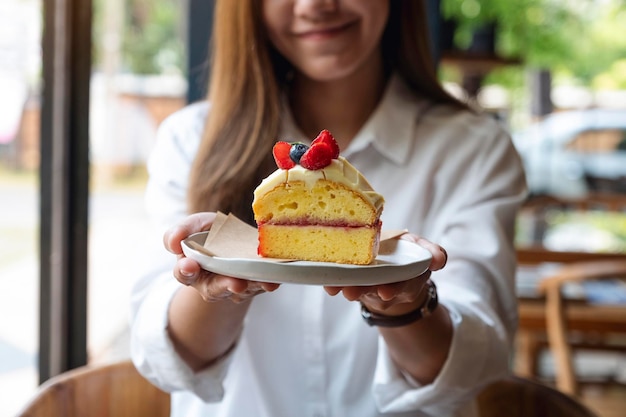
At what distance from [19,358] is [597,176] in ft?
19.4

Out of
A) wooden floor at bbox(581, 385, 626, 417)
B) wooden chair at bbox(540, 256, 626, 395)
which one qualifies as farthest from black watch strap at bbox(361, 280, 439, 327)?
wooden floor at bbox(581, 385, 626, 417)

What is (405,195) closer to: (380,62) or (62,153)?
(380,62)

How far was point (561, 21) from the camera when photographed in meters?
7.56

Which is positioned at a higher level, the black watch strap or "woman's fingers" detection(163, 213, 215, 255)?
"woman's fingers" detection(163, 213, 215, 255)

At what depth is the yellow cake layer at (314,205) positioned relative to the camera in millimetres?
1050

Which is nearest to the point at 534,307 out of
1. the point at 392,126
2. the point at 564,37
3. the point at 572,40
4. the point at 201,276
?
the point at 392,126

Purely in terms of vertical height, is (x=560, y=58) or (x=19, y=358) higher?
(x=560, y=58)

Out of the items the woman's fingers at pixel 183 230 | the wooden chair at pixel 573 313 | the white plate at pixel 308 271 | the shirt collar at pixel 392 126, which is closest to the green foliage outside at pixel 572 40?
the wooden chair at pixel 573 313

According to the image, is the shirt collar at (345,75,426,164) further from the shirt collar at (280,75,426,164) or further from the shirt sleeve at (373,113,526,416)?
the shirt sleeve at (373,113,526,416)

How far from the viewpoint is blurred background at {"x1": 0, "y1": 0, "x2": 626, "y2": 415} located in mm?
2238

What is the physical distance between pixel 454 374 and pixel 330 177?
445 mm

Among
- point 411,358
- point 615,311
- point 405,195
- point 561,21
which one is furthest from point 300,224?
point 561,21

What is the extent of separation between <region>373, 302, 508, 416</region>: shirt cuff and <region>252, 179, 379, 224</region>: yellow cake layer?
323 millimetres

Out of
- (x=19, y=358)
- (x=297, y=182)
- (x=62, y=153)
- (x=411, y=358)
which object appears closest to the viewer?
(x=297, y=182)
